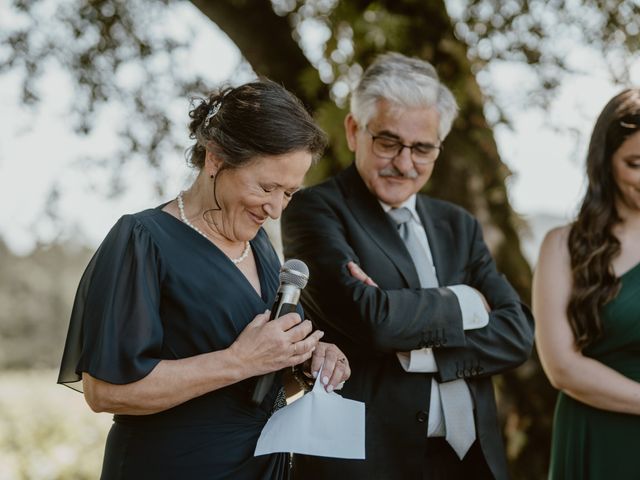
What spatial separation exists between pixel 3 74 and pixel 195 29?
4.27ft

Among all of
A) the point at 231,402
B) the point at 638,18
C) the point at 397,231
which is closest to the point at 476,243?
the point at 397,231

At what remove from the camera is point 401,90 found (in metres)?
2.96

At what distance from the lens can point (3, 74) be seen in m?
5.23

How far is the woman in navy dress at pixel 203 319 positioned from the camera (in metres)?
2.03

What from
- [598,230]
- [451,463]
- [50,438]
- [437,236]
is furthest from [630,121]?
[50,438]

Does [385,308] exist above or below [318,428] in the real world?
above

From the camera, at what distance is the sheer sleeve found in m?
1.99

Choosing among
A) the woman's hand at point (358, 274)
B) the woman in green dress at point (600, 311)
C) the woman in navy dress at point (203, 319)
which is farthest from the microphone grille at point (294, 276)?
the woman in green dress at point (600, 311)

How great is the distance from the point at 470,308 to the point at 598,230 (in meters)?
0.77

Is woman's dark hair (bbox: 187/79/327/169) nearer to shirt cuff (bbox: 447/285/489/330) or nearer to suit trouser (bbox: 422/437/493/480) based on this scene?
shirt cuff (bbox: 447/285/489/330)

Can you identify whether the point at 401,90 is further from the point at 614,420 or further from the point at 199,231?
the point at 614,420

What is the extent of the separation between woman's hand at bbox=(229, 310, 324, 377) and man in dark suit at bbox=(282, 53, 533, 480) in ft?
2.04

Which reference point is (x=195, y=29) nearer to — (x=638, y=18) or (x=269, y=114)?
(x=638, y=18)

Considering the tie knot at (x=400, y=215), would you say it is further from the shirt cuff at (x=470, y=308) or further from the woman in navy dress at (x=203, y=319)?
the woman in navy dress at (x=203, y=319)
